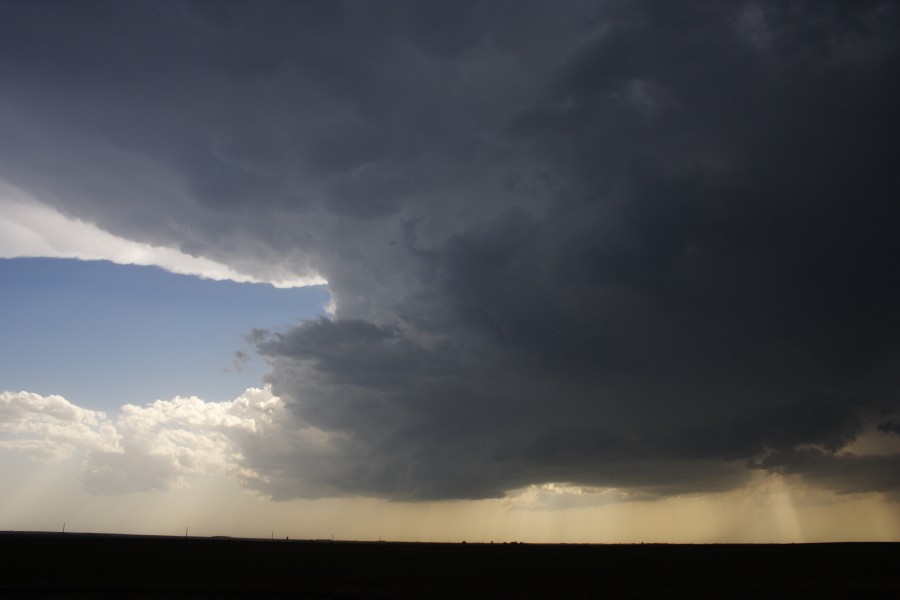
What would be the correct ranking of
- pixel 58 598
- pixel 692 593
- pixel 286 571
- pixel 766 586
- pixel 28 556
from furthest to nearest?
pixel 28 556 < pixel 286 571 < pixel 766 586 < pixel 692 593 < pixel 58 598

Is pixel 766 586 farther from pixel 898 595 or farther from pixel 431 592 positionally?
pixel 431 592

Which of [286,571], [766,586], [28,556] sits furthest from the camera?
[28,556]

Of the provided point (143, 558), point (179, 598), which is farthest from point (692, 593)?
point (143, 558)

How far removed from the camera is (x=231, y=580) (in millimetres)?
74000

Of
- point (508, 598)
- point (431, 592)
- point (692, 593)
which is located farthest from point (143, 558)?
point (692, 593)

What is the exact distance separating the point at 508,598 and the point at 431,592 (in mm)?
8203

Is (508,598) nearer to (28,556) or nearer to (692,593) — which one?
(692,593)

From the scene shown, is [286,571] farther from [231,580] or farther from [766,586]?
[766,586]

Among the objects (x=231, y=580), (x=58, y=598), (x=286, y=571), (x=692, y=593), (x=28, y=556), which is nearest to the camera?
(x=58, y=598)

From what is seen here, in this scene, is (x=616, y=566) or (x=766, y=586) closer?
(x=766, y=586)

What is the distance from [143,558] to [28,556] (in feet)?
57.4

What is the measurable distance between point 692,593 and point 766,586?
10.6 meters

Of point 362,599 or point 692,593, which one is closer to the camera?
point 362,599

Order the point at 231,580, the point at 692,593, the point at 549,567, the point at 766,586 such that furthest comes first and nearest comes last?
1. the point at 549,567
2. the point at 231,580
3. the point at 766,586
4. the point at 692,593
